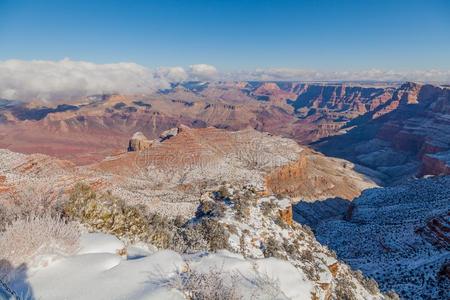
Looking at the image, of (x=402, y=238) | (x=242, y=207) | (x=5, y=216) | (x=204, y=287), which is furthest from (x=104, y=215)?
(x=402, y=238)

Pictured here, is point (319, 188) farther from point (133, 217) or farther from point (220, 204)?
point (133, 217)

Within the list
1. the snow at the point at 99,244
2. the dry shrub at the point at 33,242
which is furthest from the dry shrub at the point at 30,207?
the dry shrub at the point at 33,242

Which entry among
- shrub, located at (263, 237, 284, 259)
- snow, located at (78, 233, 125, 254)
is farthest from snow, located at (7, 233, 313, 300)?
shrub, located at (263, 237, 284, 259)

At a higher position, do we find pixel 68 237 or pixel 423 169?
pixel 68 237

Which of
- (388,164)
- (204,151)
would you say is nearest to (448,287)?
(204,151)

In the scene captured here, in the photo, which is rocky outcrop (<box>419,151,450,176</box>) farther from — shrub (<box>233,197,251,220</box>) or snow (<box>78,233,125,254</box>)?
snow (<box>78,233,125,254</box>)

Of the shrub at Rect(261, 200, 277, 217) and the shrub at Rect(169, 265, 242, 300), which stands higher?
the shrub at Rect(169, 265, 242, 300)

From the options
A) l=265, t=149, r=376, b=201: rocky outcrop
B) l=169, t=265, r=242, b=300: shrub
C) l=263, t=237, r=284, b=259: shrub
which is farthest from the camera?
l=265, t=149, r=376, b=201: rocky outcrop
